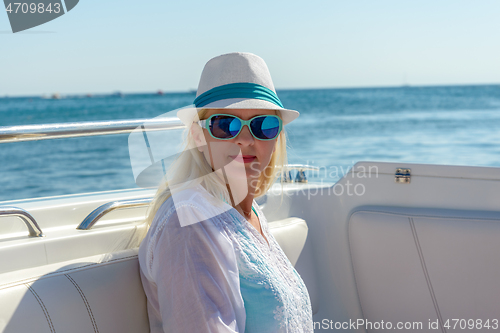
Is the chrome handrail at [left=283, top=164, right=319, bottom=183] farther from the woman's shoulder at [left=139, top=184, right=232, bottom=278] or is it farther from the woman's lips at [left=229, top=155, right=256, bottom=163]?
the woman's shoulder at [left=139, top=184, right=232, bottom=278]

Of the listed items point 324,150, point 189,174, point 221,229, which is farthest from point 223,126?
point 324,150

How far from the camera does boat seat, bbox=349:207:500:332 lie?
5.53ft

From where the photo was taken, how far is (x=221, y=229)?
977mm

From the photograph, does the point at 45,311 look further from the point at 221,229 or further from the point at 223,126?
the point at 223,126

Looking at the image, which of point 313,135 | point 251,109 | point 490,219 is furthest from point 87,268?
point 313,135

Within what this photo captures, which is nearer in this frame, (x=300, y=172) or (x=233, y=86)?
(x=233, y=86)

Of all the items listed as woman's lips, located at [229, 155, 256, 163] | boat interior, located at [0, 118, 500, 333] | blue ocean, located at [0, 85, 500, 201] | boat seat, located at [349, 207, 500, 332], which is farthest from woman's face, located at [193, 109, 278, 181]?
blue ocean, located at [0, 85, 500, 201]

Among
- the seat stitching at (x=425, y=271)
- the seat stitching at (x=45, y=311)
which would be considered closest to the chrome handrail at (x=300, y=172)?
the seat stitching at (x=425, y=271)

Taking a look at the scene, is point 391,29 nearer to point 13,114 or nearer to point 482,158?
point 482,158

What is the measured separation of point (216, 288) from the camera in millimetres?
863

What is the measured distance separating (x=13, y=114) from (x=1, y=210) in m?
34.4

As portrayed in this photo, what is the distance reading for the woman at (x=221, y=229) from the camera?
33.9 inches

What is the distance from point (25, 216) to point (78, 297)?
1.70ft

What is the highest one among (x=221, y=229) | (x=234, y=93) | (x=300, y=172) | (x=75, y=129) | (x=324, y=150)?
(x=234, y=93)
